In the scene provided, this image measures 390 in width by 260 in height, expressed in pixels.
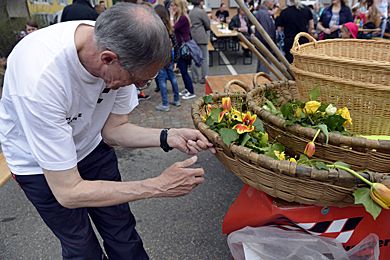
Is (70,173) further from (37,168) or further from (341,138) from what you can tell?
(341,138)

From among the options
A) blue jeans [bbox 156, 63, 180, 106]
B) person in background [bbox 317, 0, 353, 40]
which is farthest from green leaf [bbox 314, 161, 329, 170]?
person in background [bbox 317, 0, 353, 40]

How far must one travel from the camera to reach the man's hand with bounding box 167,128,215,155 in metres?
1.29

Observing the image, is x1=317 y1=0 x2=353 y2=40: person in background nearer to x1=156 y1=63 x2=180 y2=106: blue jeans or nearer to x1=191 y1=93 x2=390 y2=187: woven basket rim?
x1=156 y1=63 x2=180 y2=106: blue jeans

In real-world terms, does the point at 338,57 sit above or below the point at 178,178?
above

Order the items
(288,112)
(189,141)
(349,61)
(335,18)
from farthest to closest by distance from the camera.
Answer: (335,18) < (189,141) < (288,112) < (349,61)

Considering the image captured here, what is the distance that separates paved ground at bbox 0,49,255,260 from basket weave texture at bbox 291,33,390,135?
1.27 meters

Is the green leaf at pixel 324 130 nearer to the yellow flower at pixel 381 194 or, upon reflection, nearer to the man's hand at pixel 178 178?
the yellow flower at pixel 381 194

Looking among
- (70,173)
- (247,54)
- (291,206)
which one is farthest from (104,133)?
(247,54)

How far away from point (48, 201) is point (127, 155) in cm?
209

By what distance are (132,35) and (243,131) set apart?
0.47 metres

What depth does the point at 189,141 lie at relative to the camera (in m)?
1.38

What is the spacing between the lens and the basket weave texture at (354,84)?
109cm

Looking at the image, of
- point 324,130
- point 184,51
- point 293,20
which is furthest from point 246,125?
point 293,20

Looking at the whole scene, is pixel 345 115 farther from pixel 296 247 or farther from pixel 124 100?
pixel 124 100
